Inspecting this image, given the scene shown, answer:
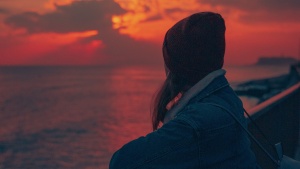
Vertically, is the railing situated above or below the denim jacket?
below

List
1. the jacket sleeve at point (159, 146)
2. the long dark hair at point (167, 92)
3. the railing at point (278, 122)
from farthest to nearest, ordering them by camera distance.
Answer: the railing at point (278, 122) < the long dark hair at point (167, 92) < the jacket sleeve at point (159, 146)

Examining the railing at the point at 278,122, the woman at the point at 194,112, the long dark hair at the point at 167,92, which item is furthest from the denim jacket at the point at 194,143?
the railing at the point at 278,122

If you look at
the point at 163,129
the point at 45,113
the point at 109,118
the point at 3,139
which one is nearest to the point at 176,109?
the point at 163,129

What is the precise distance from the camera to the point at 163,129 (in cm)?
163

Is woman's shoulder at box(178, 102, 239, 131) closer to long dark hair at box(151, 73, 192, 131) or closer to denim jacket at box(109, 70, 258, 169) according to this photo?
denim jacket at box(109, 70, 258, 169)

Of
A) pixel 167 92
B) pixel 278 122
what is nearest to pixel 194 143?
pixel 167 92

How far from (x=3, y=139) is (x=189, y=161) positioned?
34.1 metres

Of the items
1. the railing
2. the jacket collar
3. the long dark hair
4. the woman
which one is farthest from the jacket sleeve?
the railing

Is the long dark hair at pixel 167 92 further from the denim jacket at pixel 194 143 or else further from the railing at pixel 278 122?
the railing at pixel 278 122

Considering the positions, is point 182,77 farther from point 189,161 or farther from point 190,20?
point 189,161

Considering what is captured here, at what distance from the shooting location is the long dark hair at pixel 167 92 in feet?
6.68

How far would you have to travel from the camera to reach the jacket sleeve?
1.60m

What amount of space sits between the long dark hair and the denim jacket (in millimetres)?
191

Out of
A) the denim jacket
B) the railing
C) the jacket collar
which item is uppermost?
the jacket collar
